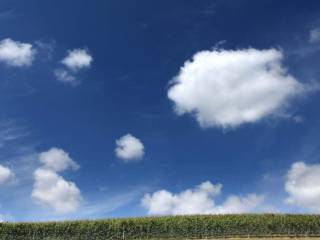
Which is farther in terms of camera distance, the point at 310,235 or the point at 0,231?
the point at 310,235

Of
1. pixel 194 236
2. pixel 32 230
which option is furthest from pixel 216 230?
pixel 32 230

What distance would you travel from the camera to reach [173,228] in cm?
7544

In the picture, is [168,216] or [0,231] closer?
[0,231]

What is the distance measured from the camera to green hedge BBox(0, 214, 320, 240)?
73.8m

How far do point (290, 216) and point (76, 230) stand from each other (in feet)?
105

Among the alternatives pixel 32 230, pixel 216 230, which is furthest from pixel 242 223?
pixel 32 230

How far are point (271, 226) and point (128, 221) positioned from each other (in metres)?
21.0

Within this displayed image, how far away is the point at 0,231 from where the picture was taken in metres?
71.2

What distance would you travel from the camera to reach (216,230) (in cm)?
7556

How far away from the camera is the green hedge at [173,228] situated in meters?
→ 73.8

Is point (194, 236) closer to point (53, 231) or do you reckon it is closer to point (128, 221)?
point (128, 221)

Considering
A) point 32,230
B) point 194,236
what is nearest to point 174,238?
point 194,236

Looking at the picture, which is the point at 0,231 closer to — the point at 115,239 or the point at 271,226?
the point at 115,239

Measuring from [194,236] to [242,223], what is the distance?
736 centimetres
